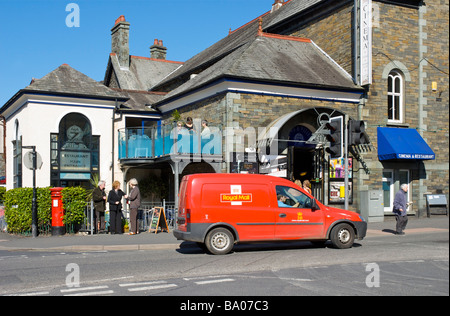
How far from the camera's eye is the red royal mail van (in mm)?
11641

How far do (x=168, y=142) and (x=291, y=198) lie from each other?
26.4 ft

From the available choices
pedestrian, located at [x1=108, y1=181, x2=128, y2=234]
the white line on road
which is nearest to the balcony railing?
pedestrian, located at [x1=108, y1=181, x2=128, y2=234]

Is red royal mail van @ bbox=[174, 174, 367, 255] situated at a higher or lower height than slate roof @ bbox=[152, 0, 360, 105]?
lower

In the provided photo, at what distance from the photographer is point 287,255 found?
1118cm

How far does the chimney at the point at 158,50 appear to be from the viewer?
41406 mm

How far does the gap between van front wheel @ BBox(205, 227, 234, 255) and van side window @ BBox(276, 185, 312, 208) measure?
1494mm

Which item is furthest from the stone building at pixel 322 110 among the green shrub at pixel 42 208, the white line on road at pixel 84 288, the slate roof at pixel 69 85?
the white line on road at pixel 84 288

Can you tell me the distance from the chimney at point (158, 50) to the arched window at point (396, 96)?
2407 cm

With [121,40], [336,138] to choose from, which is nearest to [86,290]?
[336,138]

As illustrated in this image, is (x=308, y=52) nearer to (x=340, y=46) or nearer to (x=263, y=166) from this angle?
(x=340, y=46)

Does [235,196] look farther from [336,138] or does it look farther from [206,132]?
[206,132]

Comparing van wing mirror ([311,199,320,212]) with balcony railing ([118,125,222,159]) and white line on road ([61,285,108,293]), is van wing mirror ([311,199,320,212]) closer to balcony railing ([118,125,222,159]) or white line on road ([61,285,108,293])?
white line on road ([61,285,108,293])
